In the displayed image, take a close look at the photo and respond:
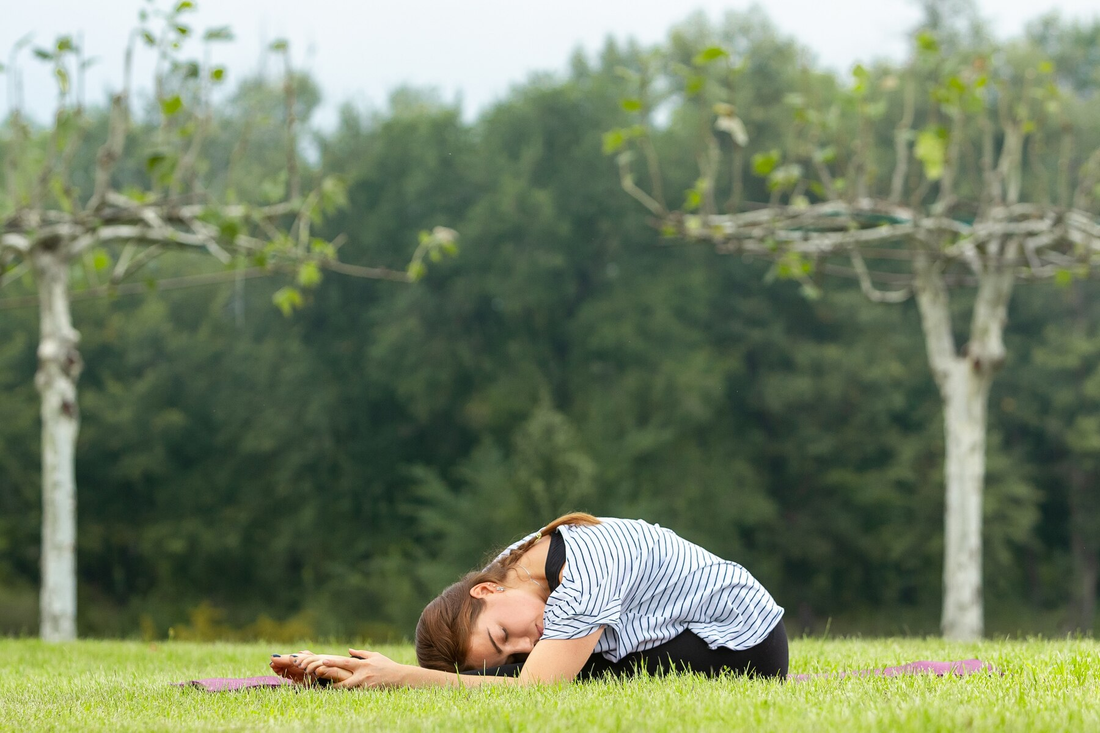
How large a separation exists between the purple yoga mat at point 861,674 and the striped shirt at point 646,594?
292mm

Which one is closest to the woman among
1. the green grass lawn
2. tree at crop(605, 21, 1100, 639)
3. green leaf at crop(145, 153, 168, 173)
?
the green grass lawn

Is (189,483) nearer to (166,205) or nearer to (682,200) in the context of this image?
(682,200)

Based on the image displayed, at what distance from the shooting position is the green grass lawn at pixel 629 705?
116 inches

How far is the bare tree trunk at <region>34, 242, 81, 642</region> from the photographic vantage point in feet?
31.7

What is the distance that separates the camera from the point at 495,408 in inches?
1034

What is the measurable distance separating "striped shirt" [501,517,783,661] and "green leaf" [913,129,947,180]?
17.9 ft

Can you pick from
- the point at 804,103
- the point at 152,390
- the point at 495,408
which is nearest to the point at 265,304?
the point at 152,390

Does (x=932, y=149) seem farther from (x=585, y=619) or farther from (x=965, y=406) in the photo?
(x=585, y=619)

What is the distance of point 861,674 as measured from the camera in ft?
13.8

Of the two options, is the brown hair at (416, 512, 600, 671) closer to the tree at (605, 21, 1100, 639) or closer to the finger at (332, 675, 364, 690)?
the finger at (332, 675, 364, 690)

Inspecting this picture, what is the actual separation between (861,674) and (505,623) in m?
1.37

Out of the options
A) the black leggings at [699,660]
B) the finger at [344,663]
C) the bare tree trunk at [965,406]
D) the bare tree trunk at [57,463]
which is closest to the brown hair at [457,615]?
the black leggings at [699,660]

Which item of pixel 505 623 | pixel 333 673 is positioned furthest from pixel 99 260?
pixel 505 623

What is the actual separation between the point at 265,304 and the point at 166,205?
744 inches
